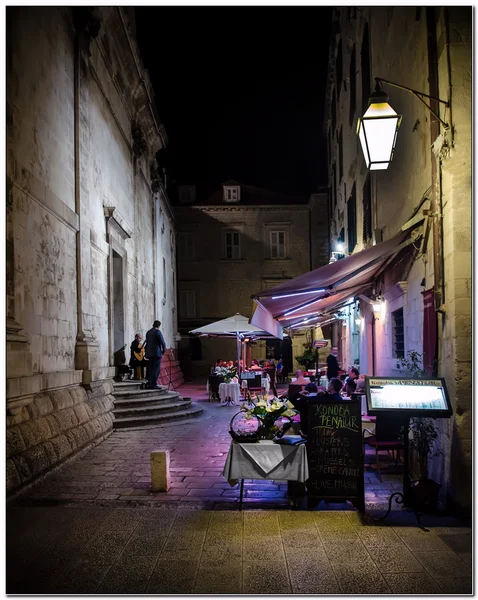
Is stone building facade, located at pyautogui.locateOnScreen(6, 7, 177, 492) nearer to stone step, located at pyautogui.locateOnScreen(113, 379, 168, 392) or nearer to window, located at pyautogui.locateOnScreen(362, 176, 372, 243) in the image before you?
stone step, located at pyautogui.locateOnScreen(113, 379, 168, 392)

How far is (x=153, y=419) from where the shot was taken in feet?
39.7

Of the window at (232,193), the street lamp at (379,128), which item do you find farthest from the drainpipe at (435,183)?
the window at (232,193)

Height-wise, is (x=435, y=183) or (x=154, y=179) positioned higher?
(x=154, y=179)

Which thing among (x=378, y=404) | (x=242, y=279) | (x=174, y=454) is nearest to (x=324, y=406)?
(x=378, y=404)

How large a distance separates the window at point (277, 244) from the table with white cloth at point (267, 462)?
2892 cm

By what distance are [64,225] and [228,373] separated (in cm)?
950

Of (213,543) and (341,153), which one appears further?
(341,153)

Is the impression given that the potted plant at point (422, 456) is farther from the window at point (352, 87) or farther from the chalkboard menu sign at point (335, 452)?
the window at point (352, 87)

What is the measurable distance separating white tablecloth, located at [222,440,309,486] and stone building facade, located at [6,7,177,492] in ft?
9.03

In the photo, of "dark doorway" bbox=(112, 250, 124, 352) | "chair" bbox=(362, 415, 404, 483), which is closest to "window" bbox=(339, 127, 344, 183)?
"dark doorway" bbox=(112, 250, 124, 352)

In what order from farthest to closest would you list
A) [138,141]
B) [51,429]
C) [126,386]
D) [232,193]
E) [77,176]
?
1. [232,193]
2. [138,141]
3. [126,386]
4. [77,176]
5. [51,429]

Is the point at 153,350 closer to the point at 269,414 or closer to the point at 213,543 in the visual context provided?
the point at 269,414

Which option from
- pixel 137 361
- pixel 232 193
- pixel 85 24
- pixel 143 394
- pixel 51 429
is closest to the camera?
pixel 51 429

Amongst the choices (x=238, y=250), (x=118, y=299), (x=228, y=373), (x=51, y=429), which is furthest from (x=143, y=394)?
(x=238, y=250)
